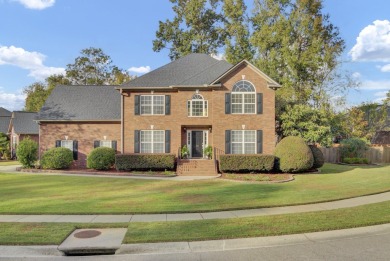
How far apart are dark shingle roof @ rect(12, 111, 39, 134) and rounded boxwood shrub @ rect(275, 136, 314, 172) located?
28.8 meters

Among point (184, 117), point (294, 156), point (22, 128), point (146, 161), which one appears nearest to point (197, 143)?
point (184, 117)

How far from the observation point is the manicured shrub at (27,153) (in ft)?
81.4

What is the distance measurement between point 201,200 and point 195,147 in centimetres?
1297

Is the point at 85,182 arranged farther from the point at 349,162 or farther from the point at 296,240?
the point at 349,162

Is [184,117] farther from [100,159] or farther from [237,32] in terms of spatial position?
[237,32]

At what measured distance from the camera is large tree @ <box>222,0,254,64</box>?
3822 centimetres

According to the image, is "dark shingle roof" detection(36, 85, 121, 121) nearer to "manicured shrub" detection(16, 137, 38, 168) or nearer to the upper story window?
"manicured shrub" detection(16, 137, 38, 168)

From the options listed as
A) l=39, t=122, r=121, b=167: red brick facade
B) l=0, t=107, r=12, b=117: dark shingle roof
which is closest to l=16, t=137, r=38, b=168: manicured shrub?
l=39, t=122, r=121, b=167: red brick facade

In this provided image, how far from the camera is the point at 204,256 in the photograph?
6.82 meters

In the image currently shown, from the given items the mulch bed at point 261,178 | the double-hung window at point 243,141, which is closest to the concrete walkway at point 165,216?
the mulch bed at point 261,178

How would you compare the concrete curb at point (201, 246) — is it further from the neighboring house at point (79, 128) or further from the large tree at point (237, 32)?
the large tree at point (237, 32)

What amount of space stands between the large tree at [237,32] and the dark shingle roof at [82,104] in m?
15.1

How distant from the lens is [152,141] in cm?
→ 2481

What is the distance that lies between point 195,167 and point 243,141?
157 inches
